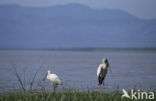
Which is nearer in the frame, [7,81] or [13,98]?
[13,98]

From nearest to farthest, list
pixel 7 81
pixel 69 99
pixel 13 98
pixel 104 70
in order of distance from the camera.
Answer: pixel 69 99, pixel 13 98, pixel 104 70, pixel 7 81

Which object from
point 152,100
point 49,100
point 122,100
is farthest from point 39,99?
point 152,100

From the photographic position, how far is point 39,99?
666 cm

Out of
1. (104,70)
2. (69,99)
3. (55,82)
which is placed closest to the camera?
(69,99)

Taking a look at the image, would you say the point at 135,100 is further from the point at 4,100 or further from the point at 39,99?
the point at 4,100

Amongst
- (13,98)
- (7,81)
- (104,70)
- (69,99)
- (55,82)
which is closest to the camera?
(69,99)

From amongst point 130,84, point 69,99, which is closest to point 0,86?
point 130,84

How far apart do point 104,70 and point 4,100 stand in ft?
17.6

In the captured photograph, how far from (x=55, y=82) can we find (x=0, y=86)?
1.52 meters

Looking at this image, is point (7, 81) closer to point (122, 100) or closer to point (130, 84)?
point (130, 84)

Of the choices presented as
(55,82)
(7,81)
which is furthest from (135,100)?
(7,81)

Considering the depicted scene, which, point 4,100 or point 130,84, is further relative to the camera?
point 130,84

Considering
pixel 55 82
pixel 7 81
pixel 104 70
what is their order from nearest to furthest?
pixel 55 82 → pixel 104 70 → pixel 7 81

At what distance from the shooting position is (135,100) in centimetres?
670
